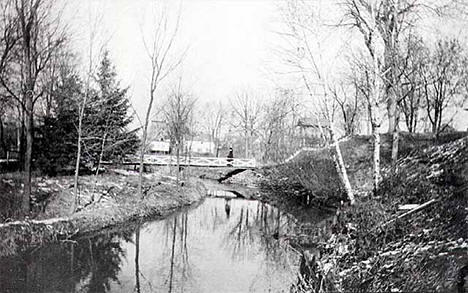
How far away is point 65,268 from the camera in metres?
8.43

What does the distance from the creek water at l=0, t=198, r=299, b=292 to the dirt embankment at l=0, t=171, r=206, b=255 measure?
1.33 ft

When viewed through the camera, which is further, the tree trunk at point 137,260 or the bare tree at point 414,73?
the bare tree at point 414,73

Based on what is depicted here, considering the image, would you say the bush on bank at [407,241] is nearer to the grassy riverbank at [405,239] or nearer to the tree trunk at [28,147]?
the grassy riverbank at [405,239]

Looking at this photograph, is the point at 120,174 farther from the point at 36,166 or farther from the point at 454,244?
the point at 454,244

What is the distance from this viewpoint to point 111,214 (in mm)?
12984

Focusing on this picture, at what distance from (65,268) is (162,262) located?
2.21 m

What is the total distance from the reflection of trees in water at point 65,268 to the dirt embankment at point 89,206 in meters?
0.42

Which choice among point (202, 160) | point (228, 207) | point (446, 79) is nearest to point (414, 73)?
point (446, 79)

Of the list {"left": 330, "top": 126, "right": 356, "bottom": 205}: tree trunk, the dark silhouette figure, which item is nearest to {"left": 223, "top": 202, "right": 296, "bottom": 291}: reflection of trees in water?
the dark silhouette figure

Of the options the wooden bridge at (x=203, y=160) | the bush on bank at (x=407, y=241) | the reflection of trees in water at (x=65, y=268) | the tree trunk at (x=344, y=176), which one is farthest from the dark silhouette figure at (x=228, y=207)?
the bush on bank at (x=407, y=241)

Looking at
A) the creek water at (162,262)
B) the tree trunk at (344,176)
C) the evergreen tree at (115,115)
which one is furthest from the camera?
the evergreen tree at (115,115)

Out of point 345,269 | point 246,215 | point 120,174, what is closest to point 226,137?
point 120,174

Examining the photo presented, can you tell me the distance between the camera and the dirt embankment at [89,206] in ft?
30.5

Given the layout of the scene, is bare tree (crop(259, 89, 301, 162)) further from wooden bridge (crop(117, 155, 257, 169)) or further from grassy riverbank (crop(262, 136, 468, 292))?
grassy riverbank (crop(262, 136, 468, 292))
